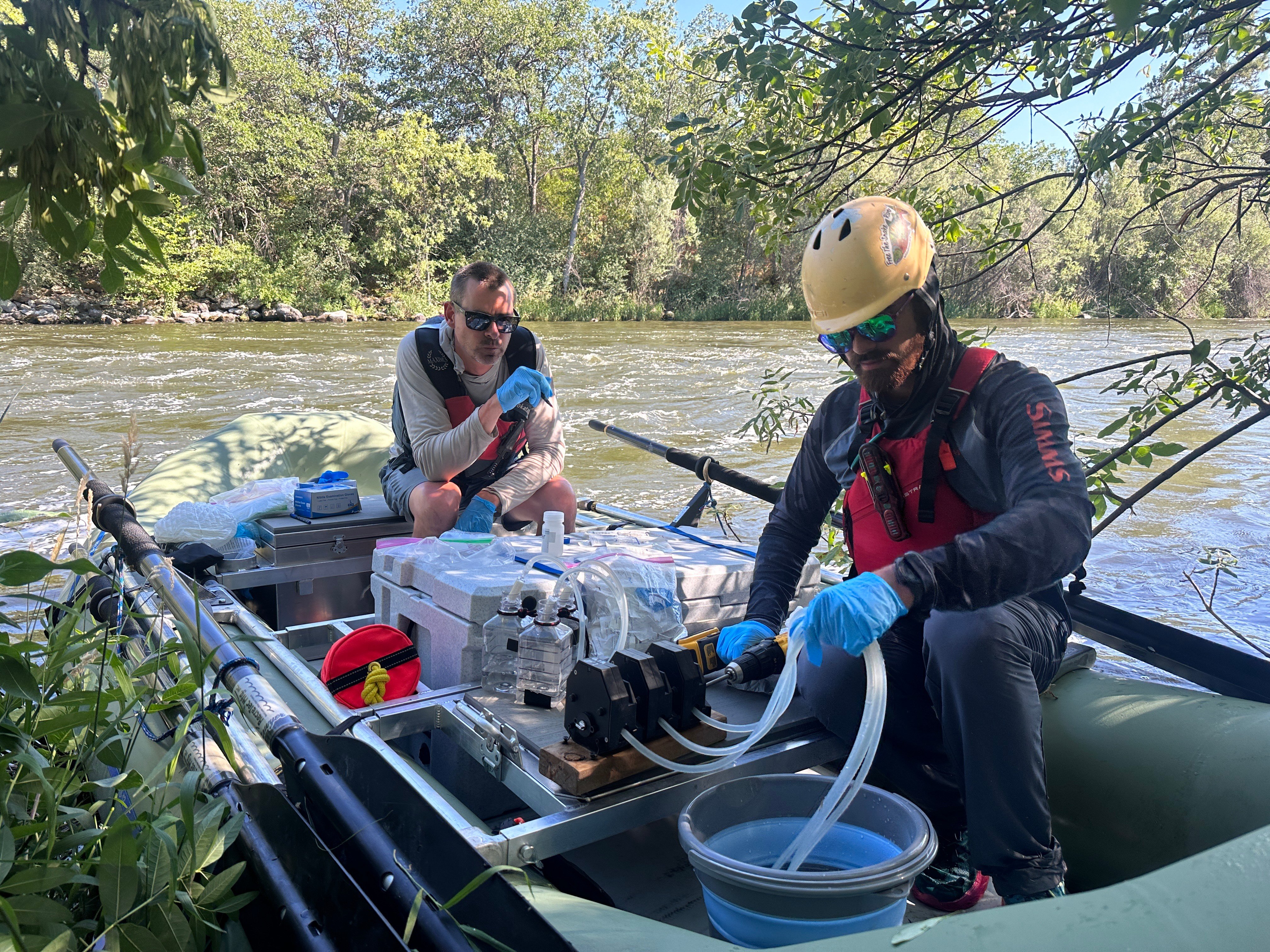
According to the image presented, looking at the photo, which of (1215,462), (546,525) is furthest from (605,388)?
(546,525)

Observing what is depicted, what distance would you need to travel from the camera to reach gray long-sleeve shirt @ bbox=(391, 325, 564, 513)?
3.08m

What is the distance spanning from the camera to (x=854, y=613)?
147 centimetres

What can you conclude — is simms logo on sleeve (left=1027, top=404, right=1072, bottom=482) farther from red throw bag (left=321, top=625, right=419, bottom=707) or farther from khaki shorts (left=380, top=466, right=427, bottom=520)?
khaki shorts (left=380, top=466, right=427, bottom=520)

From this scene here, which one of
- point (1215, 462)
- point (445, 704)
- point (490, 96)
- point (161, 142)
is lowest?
point (1215, 462)

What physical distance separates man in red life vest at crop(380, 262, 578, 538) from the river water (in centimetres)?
124

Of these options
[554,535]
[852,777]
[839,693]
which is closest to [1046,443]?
[839,693]

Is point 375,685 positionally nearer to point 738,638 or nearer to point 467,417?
point 738,638

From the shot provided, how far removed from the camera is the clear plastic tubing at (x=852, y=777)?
1378 millimetres

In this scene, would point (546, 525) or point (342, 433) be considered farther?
point (342, 433)

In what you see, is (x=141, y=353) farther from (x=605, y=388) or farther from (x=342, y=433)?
(x=342, y=433)

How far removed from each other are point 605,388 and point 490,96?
24.0m

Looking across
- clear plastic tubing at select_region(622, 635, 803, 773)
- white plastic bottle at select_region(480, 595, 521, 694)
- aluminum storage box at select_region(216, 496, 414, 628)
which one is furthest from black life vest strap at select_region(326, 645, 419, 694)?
aluminum storage box at select_region(216, 496, 414, 628)

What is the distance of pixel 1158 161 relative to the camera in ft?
8.92

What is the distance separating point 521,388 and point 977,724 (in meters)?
1.97
